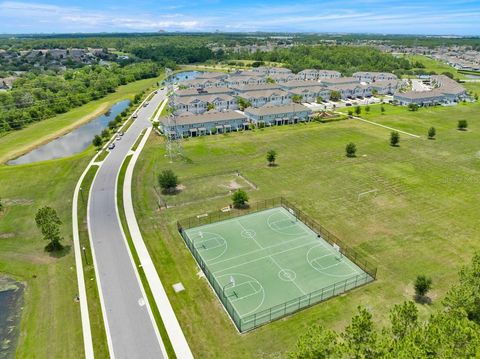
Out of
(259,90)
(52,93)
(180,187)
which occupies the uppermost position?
(259,90)

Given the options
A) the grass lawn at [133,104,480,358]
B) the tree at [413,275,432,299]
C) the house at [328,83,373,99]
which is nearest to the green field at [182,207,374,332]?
the grass lawn at [133,104,480,358]

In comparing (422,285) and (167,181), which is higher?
(167,181)

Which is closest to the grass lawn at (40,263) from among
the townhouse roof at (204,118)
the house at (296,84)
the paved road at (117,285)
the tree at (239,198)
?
the paved road at (117,285)

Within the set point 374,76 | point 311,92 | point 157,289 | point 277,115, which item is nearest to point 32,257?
point 157,289

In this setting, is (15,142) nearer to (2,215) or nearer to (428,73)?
(2,215)

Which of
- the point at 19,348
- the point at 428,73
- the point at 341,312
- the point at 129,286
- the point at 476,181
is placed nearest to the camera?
the point at 19,348

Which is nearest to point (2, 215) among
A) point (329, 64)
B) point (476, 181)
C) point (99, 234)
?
point (99, 234)

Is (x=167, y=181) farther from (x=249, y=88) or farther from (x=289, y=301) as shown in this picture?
(x=249, y=88)
